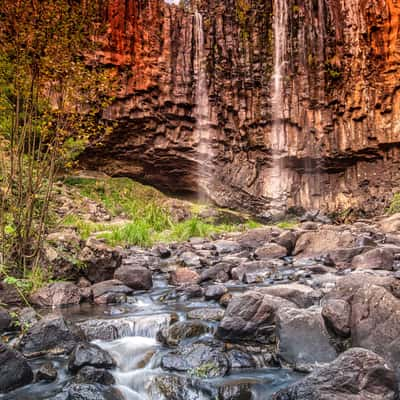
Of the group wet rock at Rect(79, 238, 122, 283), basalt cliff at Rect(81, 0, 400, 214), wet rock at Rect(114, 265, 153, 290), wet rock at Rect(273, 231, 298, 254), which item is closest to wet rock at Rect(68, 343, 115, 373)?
wet rock at Rect(114, 265, 153, 290)

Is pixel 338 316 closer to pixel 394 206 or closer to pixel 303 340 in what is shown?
pixel 303 340

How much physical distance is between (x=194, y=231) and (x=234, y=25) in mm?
12181

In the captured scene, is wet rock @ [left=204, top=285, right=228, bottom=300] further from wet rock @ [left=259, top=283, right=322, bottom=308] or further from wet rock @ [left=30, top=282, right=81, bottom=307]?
wet rock @ [left=30, top=282, right=81, bottom=307]

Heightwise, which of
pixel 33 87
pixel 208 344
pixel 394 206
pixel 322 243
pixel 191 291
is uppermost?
pixel 33 87

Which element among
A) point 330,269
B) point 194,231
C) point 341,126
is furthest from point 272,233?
point 341,126

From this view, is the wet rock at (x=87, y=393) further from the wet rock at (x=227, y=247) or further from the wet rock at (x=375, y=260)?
the wet rock at (x=227, y=247)

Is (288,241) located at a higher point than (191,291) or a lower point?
higher

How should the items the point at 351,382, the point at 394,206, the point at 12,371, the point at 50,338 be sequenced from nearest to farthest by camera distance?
the point at 351,382 < the point at 12,371 < the point at 50,338 < the point at 394,206

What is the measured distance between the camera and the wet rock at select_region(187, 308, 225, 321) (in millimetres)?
3653

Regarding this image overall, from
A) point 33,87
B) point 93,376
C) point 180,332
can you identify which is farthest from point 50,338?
point 33,87

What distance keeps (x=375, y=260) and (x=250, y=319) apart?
294 cm

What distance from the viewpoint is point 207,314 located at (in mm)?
3732

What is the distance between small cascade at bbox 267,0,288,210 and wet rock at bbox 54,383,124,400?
1576 cm

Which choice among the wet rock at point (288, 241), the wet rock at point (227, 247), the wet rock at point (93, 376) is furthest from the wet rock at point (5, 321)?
the wet rock at point (288, 241)
